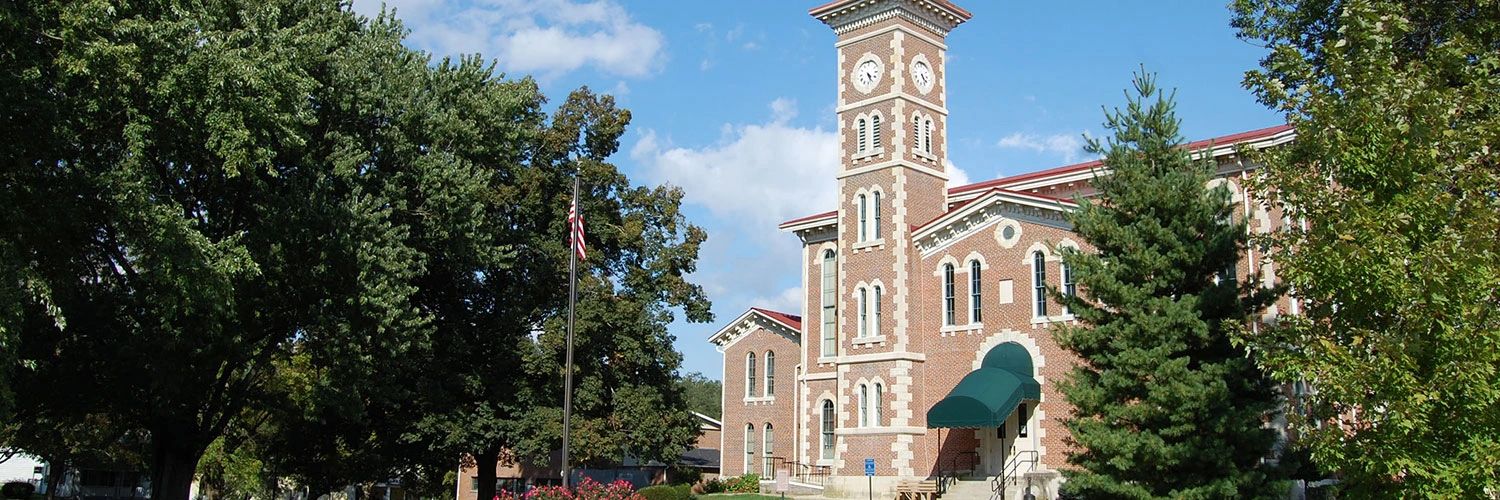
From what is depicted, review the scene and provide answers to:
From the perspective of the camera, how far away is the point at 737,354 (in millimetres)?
45000

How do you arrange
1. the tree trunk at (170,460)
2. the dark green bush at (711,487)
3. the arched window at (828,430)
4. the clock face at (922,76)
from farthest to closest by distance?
1. the dark green bush at (711,487)
2. the arched window at (828,430)
3. the clock face at (922,76)
4. the tree trunk at (170,460)

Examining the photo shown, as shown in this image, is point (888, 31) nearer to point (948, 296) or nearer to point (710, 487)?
point (948, 296)

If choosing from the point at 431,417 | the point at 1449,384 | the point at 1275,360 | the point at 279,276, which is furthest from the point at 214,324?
the point at 1449,384

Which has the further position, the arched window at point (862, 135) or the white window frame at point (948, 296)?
the arched window at point (862, 135)

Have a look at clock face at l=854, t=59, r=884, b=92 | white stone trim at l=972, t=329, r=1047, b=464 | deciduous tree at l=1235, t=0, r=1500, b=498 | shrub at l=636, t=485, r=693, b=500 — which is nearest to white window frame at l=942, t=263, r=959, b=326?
white stone trim at l=972, t=329, r=1047, b=464

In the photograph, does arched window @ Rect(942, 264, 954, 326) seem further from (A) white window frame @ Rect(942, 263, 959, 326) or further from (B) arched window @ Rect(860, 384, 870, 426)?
(B) arched window @ Rect(860, 384, 870, 426)

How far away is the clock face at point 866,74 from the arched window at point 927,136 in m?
2.00

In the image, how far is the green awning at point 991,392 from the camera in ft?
104

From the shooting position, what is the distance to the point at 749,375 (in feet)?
146

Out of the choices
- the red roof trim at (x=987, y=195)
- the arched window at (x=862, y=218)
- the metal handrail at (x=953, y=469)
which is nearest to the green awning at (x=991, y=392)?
the metal handrail at (x=953, y=469)

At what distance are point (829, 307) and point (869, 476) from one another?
26.6 feet

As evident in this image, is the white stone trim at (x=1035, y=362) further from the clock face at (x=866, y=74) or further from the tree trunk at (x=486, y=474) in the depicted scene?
the tree trunk at (x=486, y=474)

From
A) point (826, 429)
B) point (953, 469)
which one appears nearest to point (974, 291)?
point (953, 469)

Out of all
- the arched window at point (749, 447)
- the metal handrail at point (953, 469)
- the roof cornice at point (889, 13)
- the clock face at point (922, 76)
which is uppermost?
the roof cornice at point (889, 13)
